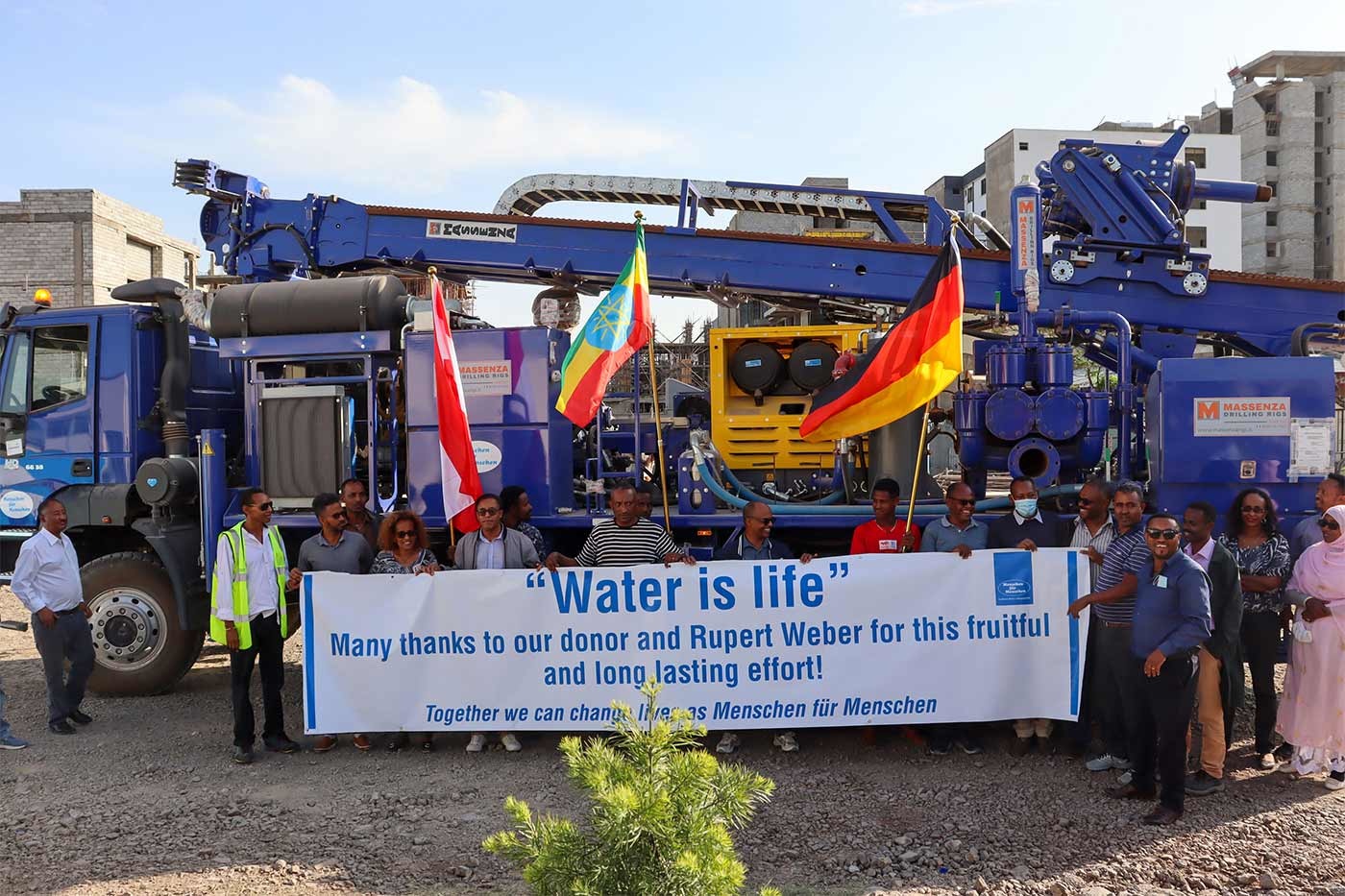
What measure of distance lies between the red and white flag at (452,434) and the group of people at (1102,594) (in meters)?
0.19

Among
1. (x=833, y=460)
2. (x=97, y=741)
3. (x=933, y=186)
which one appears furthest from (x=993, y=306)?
(x=933, y=186)

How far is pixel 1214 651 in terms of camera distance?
5.58 metres

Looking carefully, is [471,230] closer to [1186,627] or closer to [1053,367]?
[1053,367]

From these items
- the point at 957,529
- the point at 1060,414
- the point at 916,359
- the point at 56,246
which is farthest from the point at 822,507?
the point at 56,246

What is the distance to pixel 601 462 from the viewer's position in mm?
7562

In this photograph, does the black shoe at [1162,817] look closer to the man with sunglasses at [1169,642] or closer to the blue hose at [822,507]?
the man with sunglasses at [1169,642]

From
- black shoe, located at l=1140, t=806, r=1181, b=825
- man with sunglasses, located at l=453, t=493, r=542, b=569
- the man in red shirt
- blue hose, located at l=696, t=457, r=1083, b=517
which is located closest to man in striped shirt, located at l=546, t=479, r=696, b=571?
man with sunglasses, located at l=453, t=493, r=542, b=569

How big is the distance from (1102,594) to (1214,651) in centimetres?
64

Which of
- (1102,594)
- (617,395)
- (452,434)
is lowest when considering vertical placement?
(1102,594)

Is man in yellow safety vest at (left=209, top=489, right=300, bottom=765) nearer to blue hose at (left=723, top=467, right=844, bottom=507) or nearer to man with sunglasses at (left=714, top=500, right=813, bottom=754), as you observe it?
man with sunglasses at (left=714, top=500, right=813, bottom=754)

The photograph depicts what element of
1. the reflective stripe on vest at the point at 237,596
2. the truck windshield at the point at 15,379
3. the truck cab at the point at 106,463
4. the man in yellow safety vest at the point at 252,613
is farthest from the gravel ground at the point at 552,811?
the truck windshield at the point at 15,379

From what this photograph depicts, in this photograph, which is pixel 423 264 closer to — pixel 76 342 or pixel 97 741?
pixel 76 342

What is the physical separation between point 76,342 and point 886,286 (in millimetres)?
6617

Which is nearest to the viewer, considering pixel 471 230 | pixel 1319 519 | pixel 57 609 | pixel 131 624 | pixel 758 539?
pixel 1319 519
